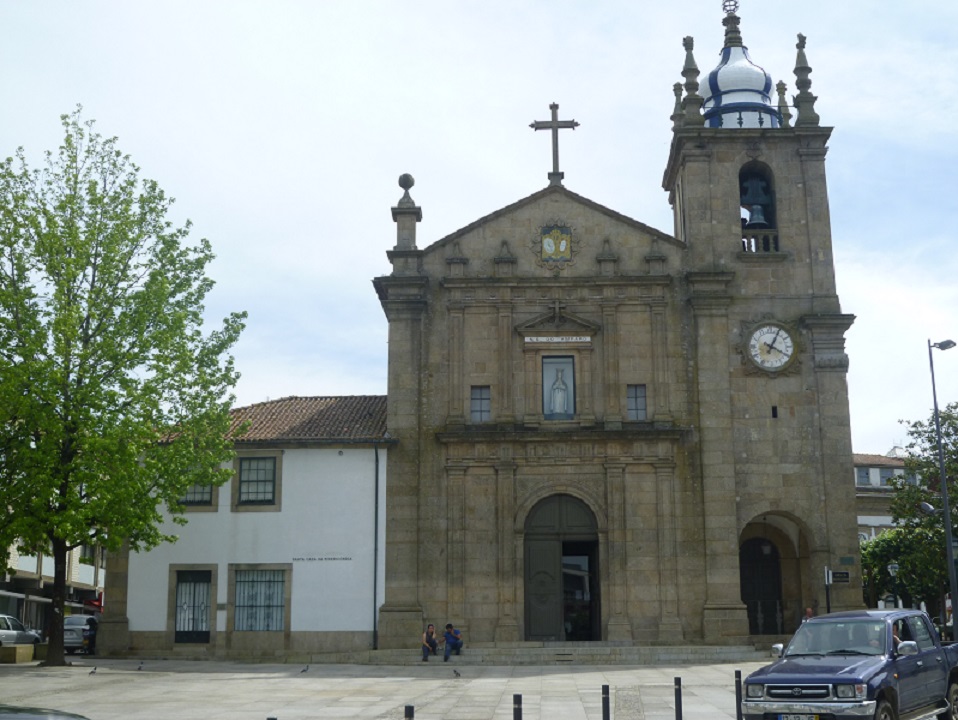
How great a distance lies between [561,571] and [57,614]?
553 inches

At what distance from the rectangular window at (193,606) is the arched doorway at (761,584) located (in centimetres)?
1616

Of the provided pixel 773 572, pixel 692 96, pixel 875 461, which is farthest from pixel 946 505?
pixel 875 461

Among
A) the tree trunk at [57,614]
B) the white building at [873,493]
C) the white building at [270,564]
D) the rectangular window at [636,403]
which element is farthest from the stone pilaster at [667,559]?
the white building at [873,493]

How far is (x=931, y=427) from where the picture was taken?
40.2 m

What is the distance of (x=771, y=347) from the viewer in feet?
109

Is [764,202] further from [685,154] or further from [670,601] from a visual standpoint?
[670,601]

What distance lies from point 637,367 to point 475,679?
40.9ft

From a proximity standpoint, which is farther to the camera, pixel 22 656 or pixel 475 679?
pixel 22 656

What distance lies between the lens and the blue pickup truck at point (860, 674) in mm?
13172

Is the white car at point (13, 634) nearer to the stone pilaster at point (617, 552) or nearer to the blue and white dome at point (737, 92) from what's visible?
the stone pilaster at point (617, 552)

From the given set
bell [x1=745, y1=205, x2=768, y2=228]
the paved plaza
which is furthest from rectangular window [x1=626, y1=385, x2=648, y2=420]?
the paved plaza

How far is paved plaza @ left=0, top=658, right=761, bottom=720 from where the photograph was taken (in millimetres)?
17969

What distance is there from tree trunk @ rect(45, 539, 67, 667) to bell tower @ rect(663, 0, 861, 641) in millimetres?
17515

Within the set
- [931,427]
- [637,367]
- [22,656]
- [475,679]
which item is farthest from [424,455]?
[931,427]
